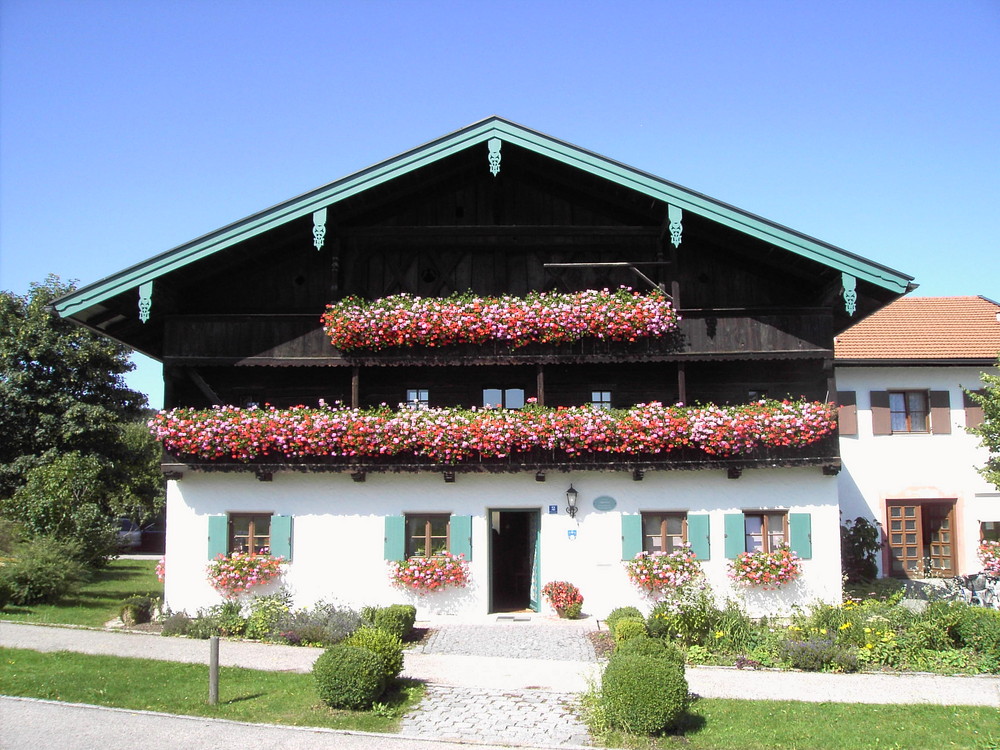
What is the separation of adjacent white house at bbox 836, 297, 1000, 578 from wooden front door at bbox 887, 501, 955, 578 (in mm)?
25

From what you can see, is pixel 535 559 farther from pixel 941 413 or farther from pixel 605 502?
pixel 941 413

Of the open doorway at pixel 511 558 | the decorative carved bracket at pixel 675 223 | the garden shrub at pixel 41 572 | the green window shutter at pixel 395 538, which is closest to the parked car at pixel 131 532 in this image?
the garden shrub at pixel 41 572

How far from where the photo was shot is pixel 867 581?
20.7 metres

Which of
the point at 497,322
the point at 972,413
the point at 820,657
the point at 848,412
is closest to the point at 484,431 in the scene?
the point at 497,322

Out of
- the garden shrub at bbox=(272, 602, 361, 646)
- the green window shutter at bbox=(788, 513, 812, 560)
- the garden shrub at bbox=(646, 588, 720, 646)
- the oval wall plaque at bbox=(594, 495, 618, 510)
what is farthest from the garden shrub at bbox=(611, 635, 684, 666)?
the green window shutter at bbox=(788, 513, 812, 560)

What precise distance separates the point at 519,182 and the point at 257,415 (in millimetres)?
7545

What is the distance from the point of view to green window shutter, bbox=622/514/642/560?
57.1 ft

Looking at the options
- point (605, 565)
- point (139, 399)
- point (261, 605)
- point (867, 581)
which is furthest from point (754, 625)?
point (139, 399)

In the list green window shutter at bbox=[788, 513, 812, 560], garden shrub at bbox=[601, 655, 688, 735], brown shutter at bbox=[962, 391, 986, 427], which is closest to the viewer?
garden shrub at bbox=[601, 655, 688, 735]

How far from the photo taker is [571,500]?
1755cm

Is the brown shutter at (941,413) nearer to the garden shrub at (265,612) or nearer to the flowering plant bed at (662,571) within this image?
the flowering plant bed at (662,571)

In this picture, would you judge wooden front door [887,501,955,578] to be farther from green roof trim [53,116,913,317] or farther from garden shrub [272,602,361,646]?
garden shrub [272,602,361,646]

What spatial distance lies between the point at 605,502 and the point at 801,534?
3.91 meters

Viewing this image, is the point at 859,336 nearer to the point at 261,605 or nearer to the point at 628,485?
the point at 628,485
